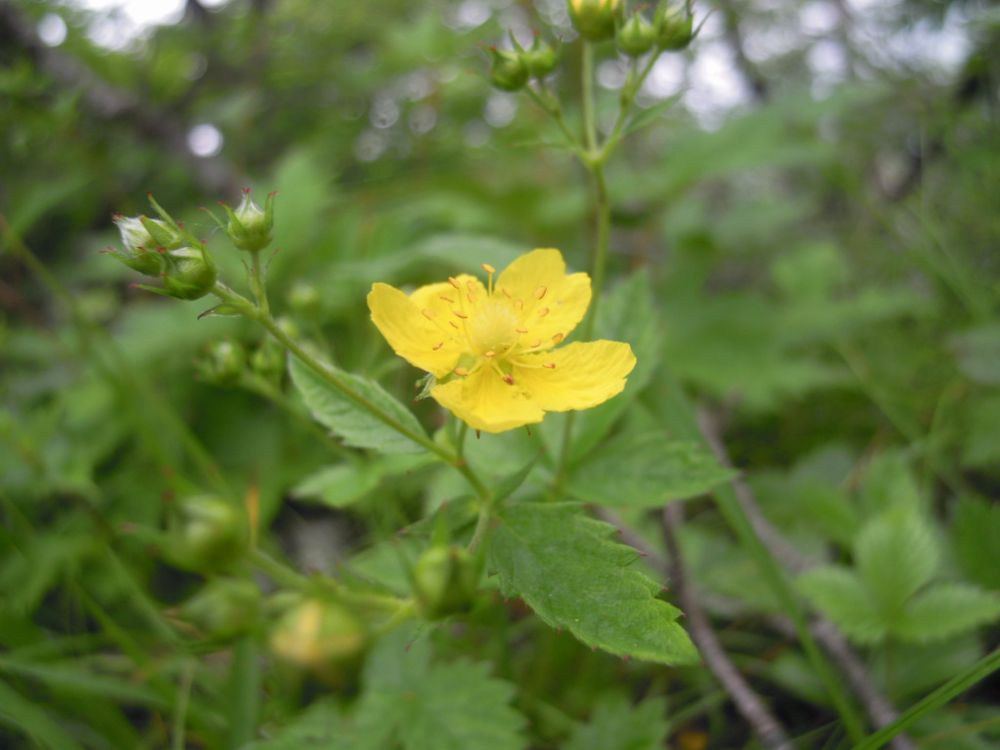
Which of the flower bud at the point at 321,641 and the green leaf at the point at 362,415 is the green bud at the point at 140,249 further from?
the flower bud at the point at 321,641

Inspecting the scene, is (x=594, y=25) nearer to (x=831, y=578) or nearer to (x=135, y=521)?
(x=831, y=578)

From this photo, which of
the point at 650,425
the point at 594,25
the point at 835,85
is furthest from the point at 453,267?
the point at 835,85

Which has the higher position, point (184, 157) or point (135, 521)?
point (184, 157)

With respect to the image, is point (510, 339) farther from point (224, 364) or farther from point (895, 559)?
point (895, 559)

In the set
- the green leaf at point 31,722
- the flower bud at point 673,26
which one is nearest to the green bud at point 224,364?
the green leaf at point 31,722

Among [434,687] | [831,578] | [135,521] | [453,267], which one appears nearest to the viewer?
[434,687]
